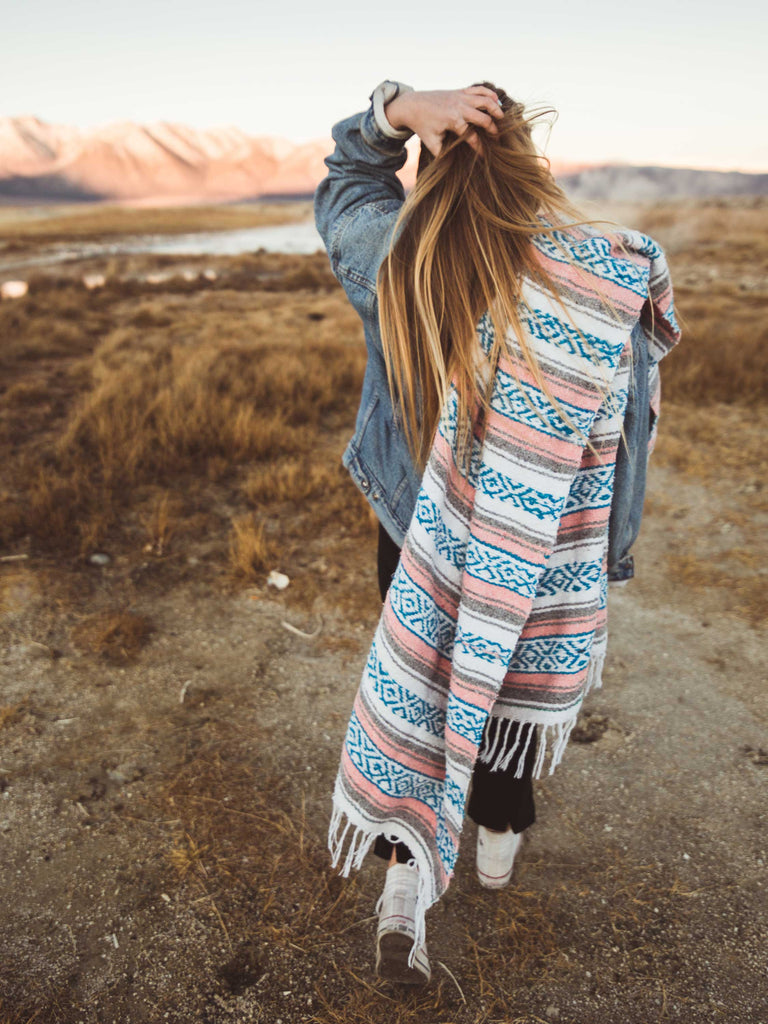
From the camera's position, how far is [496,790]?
5.24ft

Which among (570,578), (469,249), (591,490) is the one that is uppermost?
(469,249)

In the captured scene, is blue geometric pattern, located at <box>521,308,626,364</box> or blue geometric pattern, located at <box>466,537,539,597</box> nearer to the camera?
blue geometric pattern, located at <box>521,308,626,364</box>

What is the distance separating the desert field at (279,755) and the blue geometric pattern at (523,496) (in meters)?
1.32

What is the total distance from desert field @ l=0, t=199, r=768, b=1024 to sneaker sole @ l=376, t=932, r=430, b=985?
6 cm

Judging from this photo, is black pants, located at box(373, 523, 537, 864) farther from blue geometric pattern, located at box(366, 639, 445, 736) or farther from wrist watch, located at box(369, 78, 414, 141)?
wrist watch, located at box(369, 78, 414, 141)

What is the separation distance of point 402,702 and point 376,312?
32.1 inches

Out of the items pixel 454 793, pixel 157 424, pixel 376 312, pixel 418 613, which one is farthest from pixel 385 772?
pixel 157 424

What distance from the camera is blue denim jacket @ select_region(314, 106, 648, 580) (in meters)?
1.21

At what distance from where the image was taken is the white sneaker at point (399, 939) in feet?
5.18

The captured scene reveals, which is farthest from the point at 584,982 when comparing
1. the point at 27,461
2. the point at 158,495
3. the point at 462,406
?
the point at 27,461

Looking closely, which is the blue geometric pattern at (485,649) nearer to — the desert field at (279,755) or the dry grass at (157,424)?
the desert field at (279,755)

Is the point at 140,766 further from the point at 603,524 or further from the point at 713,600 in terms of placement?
the point at 713,600

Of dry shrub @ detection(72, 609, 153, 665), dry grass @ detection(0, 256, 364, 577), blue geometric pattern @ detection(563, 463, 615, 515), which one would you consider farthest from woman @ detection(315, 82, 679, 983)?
dry grass @ detection(0, 256, 364, 577)

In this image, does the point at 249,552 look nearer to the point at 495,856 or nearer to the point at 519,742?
the point at 495,856
